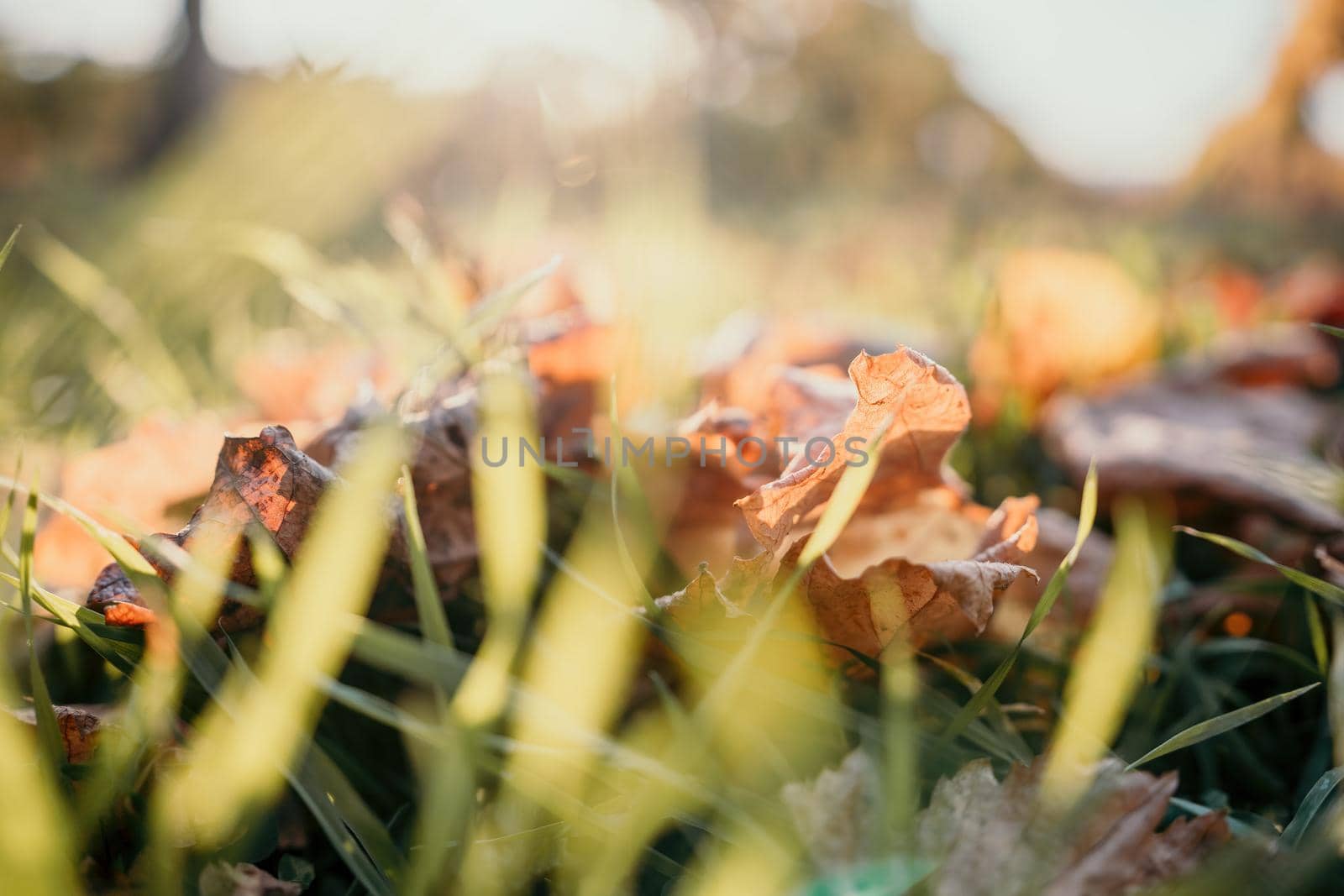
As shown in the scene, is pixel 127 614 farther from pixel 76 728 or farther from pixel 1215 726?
pixel 1215 726

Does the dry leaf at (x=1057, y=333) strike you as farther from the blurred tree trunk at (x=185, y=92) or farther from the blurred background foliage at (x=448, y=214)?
the blurred tree trunk at (x=185, y=92)

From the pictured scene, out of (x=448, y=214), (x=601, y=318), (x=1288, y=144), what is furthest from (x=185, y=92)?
(x=1288, y=144)

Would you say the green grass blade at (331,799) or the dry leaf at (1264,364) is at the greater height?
the green grass blade at (331,799)

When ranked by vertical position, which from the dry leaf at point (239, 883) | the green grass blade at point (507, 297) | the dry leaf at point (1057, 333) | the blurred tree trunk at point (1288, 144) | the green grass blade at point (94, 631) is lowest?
the blurred tree trunk at point (1288, 144)

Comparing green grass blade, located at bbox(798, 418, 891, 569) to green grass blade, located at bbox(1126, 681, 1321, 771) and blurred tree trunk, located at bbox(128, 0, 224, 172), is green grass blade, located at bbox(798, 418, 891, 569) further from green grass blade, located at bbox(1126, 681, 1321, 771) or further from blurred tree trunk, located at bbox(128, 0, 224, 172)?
blurred tree trunk, located at bbox(128, 0, 224, 172)

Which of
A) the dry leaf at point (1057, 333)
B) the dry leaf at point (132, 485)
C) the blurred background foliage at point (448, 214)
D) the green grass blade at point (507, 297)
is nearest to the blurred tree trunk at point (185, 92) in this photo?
the blurred background foliage at point (448, 214)

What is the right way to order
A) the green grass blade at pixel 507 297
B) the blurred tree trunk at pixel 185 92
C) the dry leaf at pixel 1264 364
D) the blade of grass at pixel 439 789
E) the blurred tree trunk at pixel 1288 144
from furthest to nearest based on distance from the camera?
the blurred tree trunk at pixel 1288 144, the blurred tree trunk at pixel 185 92, the dry leaf at pixel 1264 364, the green grass blade at pixel 507 297, the blade of grass at pixel 439 789

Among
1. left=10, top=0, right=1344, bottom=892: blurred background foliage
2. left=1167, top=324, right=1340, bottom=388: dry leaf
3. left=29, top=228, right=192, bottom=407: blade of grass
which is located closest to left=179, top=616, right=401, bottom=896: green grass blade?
left=10, top=0, right=1344, bottom=892: blurred background foliage
